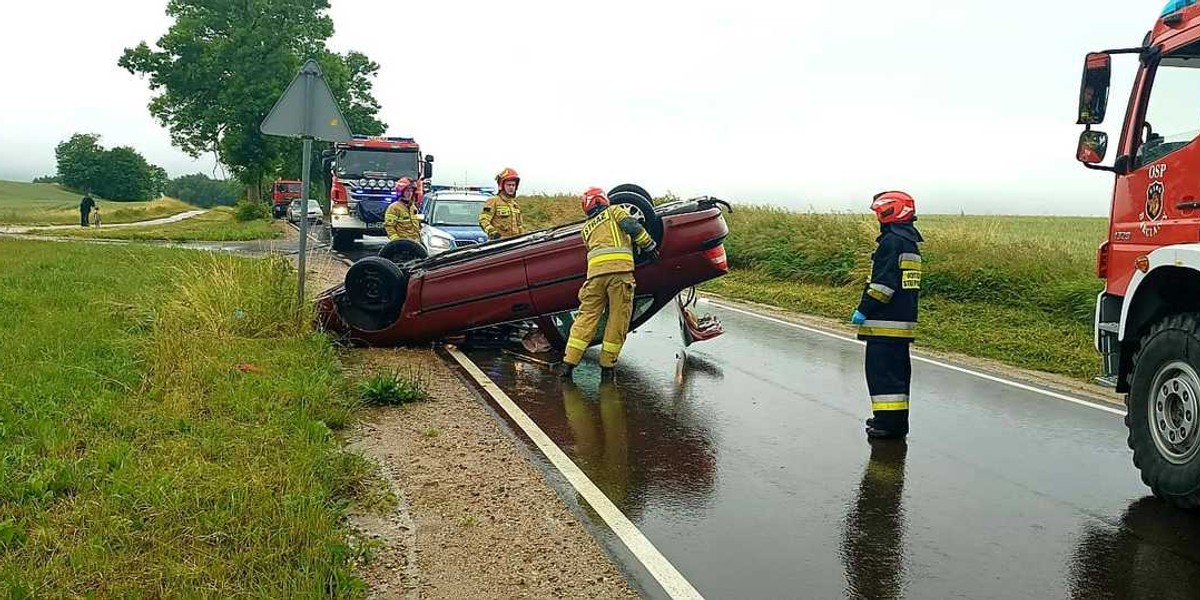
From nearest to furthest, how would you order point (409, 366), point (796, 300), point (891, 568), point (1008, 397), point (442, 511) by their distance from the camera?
point (891, 568) → point (442, 511) → point (1008, 397) → point (409, 366) → point (796, 300)

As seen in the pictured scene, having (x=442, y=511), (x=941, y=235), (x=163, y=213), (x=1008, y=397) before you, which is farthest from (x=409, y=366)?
(x=163, y=213)

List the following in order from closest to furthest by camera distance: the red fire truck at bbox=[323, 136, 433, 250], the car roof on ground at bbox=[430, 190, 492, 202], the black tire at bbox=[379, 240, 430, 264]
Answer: the black tire at bbox=[379, 240, 430, 264] → the car roof on ground at bbox=[430, 190, 492, 202] → the red fire truck at bbox=[323, 136, 433, 250]

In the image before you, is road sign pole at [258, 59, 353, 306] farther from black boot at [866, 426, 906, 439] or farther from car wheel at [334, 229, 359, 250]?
car wheel at [334, 229, 359, 250]

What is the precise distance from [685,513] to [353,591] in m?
1.87

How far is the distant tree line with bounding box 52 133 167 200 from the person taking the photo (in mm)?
99938

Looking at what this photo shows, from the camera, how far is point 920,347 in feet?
36.9

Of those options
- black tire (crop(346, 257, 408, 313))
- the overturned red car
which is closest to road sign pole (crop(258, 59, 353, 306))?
black tire (crop(346, 257, 408, 313))

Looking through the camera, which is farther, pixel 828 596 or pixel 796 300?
pixel 796 300

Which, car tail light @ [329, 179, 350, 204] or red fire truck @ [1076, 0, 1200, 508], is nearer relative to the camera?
red fire truck @ [1076, 0, 1200, 508]

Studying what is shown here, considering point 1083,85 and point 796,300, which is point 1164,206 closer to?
point 1083,85

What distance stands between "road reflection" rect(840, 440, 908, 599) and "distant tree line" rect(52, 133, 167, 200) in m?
109

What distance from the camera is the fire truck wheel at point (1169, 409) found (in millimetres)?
4859

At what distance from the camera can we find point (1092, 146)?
19.2 ft

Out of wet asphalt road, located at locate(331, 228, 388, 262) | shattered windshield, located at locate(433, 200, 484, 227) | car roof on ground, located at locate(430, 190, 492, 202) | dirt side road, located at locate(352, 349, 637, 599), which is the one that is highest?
car roof on ground, located at locate(430, 190, 492, 202)
